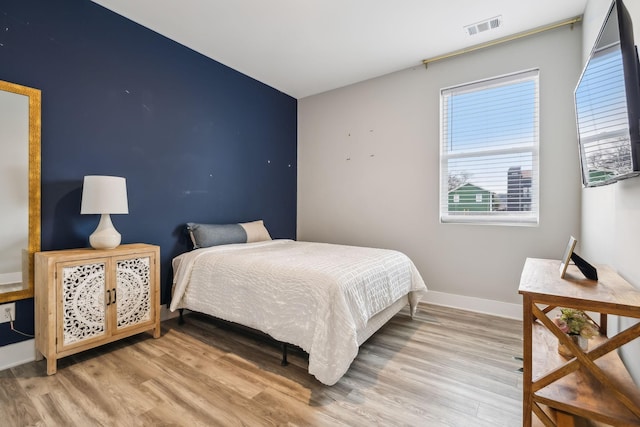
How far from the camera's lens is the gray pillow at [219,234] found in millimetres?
2941

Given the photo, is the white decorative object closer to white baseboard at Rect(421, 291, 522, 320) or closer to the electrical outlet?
the electrical outlet

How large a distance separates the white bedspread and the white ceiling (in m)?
2.04

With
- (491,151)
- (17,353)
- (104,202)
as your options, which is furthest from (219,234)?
(491,151)

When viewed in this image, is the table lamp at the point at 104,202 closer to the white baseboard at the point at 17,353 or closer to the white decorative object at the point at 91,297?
the white decorative object at the point at 91,297

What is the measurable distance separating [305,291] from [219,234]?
149cm

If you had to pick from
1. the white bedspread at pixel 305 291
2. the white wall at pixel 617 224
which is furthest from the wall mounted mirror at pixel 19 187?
the white wall at pixel 617 224

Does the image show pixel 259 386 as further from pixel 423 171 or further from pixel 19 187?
pixel 423 171

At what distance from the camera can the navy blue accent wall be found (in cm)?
217

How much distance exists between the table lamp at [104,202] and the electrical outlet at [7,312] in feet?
1.94

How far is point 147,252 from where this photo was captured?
2.38 metres

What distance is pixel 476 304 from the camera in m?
3.06

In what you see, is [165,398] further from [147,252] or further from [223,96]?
[223,96]

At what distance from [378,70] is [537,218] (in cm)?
230

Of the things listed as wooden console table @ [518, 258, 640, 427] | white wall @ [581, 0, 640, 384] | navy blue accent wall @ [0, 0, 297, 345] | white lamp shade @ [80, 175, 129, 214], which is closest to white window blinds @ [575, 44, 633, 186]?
white wall @ [581, 0, 640, 384]
